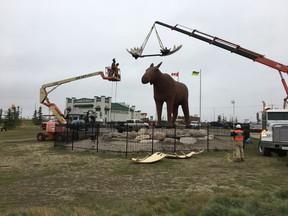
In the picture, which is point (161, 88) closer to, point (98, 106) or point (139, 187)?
point (139, 187)

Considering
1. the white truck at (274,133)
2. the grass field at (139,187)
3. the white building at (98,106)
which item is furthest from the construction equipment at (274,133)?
the white building at (98,106)

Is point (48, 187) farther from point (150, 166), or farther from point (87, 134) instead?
point (87, 134)

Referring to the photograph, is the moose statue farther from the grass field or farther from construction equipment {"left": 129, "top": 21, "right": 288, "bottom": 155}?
the grass field

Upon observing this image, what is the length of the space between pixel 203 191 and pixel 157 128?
11835mm

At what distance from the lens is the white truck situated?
12703 mm

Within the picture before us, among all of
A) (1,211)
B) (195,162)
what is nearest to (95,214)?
(1,211)

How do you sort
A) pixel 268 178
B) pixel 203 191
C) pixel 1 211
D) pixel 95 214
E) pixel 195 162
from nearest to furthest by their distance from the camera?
pixel 95 214
pixel 1 211
pixel 203 191
pixel 268 178
pixel 195 162

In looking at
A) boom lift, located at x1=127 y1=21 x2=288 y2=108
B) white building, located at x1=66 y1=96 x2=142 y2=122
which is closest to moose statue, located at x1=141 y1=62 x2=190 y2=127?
boom lift, located at x1=127 y1=21 x2=288 y2=108

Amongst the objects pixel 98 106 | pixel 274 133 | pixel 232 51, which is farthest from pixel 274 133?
pixel 98 106

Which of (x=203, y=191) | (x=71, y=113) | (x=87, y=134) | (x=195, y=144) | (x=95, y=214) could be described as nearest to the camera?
(x=95, y=214)

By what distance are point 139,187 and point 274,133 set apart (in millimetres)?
8884

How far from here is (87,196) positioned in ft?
20.4

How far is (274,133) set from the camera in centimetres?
1291

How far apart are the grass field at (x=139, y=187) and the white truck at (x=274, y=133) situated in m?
1.71
